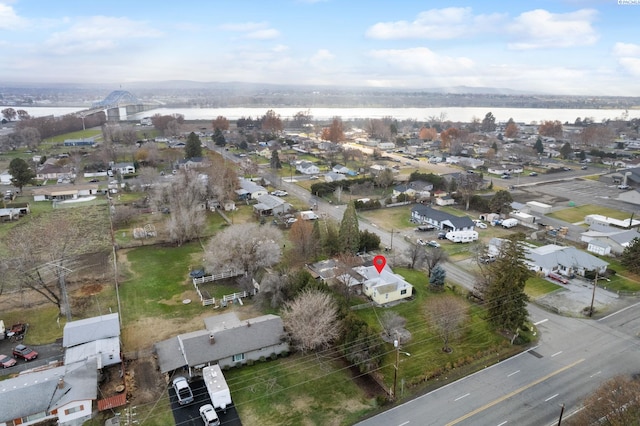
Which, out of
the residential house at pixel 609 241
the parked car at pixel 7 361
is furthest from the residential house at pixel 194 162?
the residential house at pixel 609 241

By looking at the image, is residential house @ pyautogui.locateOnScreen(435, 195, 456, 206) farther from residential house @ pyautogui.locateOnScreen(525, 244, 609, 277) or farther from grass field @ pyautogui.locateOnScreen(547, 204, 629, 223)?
residential house @ pyautogui.locateOnScreen(525, 244, 609, 277)

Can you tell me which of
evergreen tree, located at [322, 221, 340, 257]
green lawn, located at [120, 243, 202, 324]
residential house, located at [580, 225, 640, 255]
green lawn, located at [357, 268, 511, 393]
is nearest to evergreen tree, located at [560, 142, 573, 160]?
residential house, located at [580, 225, 640, 255]

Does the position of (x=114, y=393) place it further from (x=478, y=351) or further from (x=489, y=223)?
(x=489, y=223)

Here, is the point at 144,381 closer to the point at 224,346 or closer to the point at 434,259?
the point at 224,346

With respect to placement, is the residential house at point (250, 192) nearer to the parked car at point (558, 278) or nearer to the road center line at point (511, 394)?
the parked car at point (558, 278)

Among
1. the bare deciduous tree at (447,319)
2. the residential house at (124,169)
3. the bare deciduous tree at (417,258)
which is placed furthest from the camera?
the residential house at (124,169)

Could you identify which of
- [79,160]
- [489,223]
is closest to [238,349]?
[489,223]
